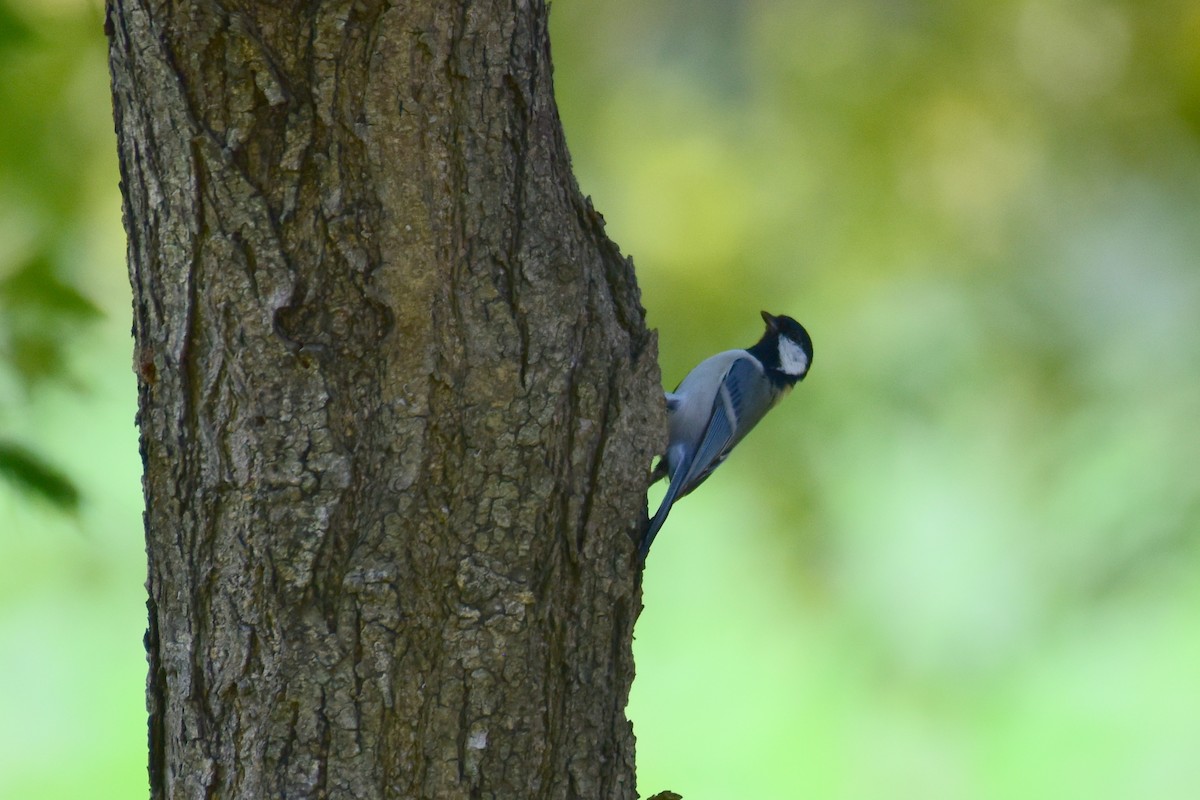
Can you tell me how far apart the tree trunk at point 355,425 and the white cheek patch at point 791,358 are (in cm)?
156

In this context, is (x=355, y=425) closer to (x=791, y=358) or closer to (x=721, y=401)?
(x=721, y=401)

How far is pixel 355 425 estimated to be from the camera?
4.38ft

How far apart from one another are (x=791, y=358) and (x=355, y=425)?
1.77 meters

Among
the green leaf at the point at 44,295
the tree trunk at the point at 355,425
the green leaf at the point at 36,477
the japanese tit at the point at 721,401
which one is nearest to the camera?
the tree trunk at the point at 355,425

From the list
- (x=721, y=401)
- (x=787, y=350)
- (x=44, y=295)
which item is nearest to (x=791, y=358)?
(x=787, y=350)

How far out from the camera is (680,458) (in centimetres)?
236

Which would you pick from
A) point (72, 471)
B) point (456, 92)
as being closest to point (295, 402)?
point (456, 92)

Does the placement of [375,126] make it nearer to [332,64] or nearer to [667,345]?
[332,64]

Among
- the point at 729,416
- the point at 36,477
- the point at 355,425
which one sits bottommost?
the point at 355,425

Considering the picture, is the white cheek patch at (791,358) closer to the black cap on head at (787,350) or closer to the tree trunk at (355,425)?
the black cap on head at (787,350)

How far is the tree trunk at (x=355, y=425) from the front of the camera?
1.29 meters

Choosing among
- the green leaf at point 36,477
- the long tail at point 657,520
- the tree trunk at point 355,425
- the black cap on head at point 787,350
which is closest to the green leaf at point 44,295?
the green leaf at point 36,477

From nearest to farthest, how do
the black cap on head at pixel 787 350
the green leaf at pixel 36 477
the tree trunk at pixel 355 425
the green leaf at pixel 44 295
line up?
1. the tree trunk at pixel 355 425
2. the green leaf at pixel 36 477
3. the green leaf at pixel 44 295
4. the black cap on head at pixel 787 350

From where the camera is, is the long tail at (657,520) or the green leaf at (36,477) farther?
the green leaf at (36,477)
